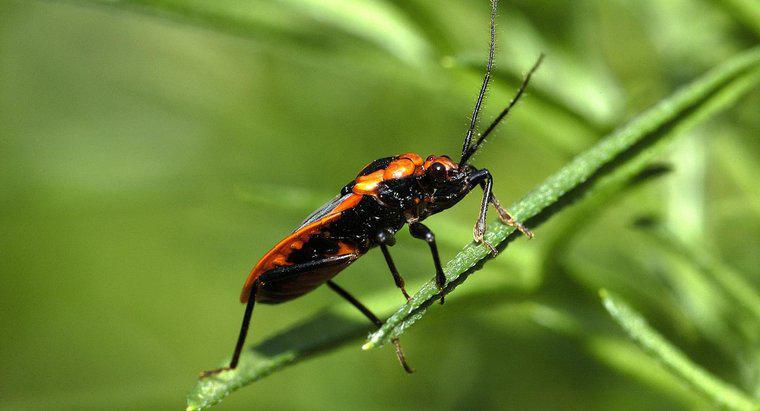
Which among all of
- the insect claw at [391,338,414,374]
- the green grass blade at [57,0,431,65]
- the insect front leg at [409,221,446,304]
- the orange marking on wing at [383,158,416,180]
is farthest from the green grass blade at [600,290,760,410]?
the green grass blade at [57,0,431,65]

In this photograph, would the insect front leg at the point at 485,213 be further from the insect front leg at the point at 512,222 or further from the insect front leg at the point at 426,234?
the insect front leg at the point at 426,234

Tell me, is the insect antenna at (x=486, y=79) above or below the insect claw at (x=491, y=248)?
above

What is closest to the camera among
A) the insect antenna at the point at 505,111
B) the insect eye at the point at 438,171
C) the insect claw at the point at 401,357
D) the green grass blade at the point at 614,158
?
the green grass blade at the point at 614,158

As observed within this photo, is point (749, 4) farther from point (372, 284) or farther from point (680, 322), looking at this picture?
point (372, 284)

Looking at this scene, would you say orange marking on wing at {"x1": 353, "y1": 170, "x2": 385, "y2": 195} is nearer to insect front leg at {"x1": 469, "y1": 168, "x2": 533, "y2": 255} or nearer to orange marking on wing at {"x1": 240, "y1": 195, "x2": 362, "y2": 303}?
orange marking on wing at {"x1": 240, "y1": 195, "x2": 362, "y2": 303}

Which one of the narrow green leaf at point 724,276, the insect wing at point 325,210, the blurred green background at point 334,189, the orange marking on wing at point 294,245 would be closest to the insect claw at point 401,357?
the blurred green background at point 334,189

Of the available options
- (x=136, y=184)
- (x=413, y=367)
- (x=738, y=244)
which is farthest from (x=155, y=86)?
(x=738, y=244)
